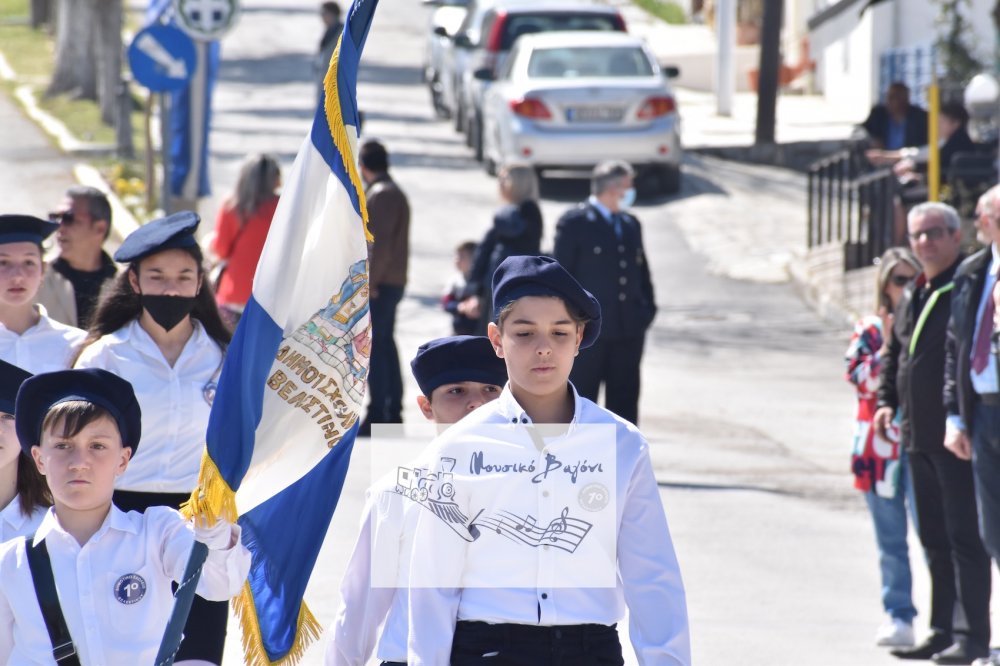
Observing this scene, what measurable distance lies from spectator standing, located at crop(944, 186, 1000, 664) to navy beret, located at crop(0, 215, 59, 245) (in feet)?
12.6

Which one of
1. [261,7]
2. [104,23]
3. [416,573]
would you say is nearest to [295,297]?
[416,573]

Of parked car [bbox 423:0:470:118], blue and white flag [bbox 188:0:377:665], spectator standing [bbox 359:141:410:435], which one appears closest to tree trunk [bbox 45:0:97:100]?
parked car [bbox 423:0:470:118]

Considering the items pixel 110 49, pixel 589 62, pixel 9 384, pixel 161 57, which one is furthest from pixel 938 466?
pixel 110 49

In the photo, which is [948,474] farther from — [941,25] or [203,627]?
[941,25]

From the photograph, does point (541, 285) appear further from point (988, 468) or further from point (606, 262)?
point (606, 262)

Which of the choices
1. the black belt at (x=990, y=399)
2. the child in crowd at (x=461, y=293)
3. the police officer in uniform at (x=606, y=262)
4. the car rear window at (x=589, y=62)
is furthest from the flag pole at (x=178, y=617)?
the car rear window at (x=589, y=62)

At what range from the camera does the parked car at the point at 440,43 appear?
1138 inches

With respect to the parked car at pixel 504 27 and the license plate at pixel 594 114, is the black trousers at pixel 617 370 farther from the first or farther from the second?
the parked car at pixel 504 27

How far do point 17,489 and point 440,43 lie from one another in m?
24.6

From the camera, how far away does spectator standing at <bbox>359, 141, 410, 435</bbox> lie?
488 inches

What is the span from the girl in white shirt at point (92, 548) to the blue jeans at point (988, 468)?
401cm

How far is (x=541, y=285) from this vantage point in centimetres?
442

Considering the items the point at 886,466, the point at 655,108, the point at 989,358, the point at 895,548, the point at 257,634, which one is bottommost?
the point at 895,548

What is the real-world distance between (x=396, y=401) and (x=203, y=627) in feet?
21.7
